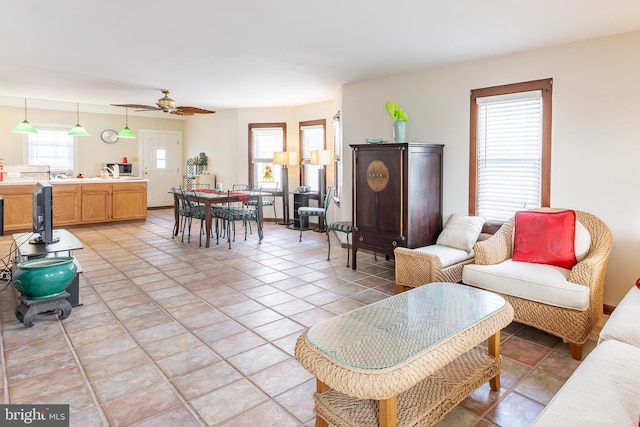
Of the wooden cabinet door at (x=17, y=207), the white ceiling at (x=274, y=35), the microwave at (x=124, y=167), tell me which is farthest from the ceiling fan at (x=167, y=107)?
the microwave at (x=124, y=167)

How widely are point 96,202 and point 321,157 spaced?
A: 15.0 ft

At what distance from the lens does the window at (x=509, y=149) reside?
12.7 ft

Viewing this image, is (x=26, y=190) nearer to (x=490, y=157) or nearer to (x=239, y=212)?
(x=239, y=212)

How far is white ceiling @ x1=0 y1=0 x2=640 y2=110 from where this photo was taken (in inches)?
117

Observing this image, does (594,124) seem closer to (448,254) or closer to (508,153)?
(508,153)

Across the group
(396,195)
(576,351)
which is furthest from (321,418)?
(396,195)

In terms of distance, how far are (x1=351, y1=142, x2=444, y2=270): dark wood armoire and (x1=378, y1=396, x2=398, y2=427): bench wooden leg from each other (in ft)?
8.73

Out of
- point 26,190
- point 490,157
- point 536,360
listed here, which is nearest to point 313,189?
point 490,157

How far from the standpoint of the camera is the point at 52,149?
877cm

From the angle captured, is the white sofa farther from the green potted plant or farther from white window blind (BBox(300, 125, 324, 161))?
white window blind (BBox(300, 125, 324, 161))

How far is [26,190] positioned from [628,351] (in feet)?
27.4

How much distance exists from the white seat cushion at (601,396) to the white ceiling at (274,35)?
2382mm

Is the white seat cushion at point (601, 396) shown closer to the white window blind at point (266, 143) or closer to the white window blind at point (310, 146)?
the white window blind at point (310, 146)

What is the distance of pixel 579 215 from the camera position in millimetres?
3369
